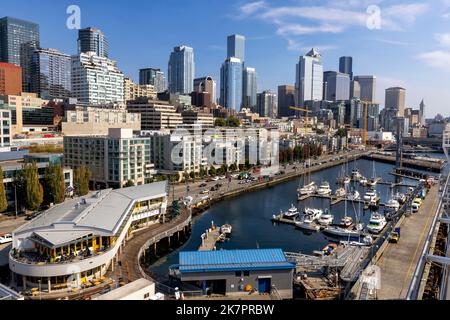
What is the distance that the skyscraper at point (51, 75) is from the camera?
25.3 metres

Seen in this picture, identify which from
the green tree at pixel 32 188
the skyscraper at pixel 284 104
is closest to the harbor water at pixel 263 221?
the green tree at pixel 32 188

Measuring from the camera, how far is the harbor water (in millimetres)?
7449

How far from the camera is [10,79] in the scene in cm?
2050

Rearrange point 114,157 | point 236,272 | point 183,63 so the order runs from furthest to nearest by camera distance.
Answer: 1. point 114,157
2. point 183,63
3. point 236,272

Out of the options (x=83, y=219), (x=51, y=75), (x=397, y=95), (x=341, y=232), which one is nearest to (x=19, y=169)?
(x=83, y=219)

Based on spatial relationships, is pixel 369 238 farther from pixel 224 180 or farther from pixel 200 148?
pixel 200 148

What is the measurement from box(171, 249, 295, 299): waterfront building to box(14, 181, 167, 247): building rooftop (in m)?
1.40

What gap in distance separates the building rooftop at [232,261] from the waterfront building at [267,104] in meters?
40.9

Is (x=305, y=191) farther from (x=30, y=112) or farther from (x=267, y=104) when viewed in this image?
(x=267, y=104)

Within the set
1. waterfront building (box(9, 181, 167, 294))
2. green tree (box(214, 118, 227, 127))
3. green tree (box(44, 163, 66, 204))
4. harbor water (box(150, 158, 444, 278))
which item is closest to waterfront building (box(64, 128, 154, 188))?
green tree (box(44, 163, 66, 204))

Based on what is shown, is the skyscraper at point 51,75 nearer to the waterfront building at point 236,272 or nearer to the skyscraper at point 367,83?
the skyscraper at point 367,83

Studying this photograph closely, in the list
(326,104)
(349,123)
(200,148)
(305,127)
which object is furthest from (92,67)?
(349,123)

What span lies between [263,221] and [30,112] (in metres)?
15.2

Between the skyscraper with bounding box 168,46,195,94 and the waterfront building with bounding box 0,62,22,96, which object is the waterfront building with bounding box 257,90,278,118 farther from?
the skyscraper with bounding box 168,46,195,94
